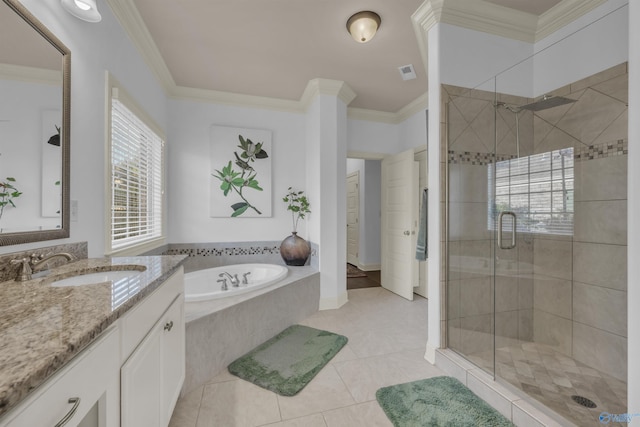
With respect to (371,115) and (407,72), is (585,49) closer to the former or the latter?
(407,72)

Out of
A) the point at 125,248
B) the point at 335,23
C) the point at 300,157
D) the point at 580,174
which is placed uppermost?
the point at 335,23

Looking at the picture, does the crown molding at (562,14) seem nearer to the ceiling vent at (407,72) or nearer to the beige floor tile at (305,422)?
the ceiling vent at (407,72)

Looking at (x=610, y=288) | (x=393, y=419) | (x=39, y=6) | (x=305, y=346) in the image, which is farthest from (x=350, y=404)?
(x=39, y=6)

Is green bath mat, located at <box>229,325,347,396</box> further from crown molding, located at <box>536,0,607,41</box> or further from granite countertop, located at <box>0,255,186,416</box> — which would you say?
crown molding, located at <box>536,0,607,41</box>

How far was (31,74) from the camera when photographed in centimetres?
121

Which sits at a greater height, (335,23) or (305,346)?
(335,23)

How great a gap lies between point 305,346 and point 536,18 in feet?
10.4

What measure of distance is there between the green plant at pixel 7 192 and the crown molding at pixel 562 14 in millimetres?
3344

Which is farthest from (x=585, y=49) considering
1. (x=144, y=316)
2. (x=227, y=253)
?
(x=227, y=253)

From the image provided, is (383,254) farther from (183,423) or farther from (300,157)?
(183,423)

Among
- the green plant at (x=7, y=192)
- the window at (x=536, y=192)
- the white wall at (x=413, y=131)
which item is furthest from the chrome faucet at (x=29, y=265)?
the white wall at (x=413, y=131)

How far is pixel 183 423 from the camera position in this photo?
1.50 metres

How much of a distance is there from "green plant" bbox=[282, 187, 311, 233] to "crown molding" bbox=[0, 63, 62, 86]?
2353 mm

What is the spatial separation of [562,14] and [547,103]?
64cm
